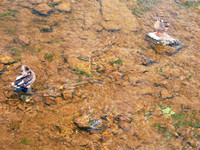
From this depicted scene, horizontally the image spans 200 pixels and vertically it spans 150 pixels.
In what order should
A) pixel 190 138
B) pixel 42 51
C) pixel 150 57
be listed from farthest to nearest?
pixel 150 57 → pixel 42 51 → pixel 190 138

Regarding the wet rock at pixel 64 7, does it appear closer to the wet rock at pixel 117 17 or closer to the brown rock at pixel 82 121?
the wet rock at pixel 117 17

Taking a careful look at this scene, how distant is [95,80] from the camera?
5.75m

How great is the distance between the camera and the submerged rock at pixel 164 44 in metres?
7.34

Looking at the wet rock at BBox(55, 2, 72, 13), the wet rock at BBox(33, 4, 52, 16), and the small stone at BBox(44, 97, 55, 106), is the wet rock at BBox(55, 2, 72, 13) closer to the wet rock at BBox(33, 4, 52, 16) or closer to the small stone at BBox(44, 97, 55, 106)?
the wet rock at BBox(33, 4, 52, 16)

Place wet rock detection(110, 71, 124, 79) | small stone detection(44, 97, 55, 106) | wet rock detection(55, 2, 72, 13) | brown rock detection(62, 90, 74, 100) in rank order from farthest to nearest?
wet rock detection(55, 2, 72, 13) → wet rock detection(110, 71, 124, 79) → brown rock detection(62, 90, 74, 100) → small stone detection(44, 97, 55, 106)

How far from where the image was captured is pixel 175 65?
22.1 feet

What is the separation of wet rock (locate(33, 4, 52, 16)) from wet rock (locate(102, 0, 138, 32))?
8.71ft

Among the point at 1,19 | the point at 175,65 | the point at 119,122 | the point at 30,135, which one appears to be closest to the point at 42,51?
the point at 1,19

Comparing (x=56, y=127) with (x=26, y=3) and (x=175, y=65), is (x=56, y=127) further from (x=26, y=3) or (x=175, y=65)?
(x=26, y=3)

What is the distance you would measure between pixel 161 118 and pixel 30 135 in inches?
141

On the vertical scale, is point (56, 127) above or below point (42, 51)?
below

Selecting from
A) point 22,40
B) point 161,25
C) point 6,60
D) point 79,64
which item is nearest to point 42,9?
point 22,40

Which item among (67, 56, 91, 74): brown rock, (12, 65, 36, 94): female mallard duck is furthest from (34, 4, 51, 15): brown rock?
(12, 65, 36, 94): female mallard duck

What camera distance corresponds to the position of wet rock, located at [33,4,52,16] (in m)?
8.00
